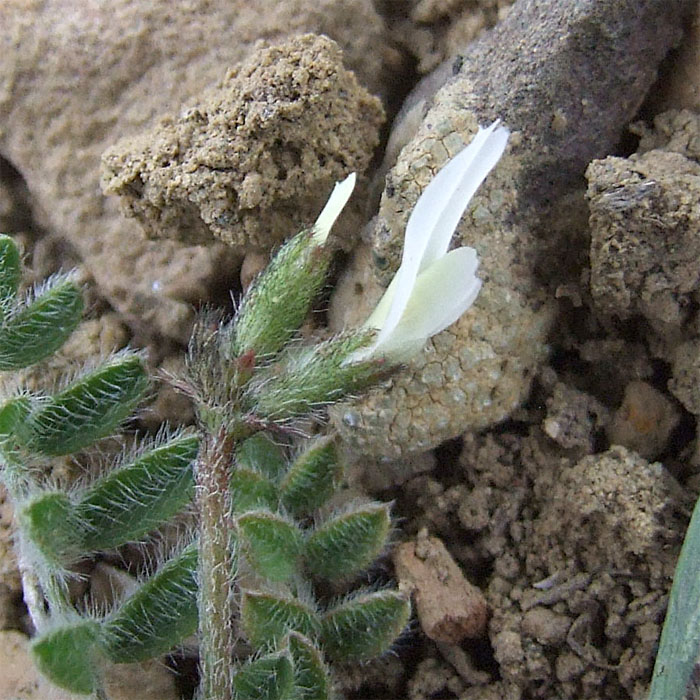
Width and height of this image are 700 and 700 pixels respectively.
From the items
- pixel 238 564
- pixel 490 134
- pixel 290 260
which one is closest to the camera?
pixel 490 134

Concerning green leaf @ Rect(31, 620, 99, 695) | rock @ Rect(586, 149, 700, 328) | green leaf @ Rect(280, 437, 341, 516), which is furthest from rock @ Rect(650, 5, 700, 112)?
green leaf @ Rect(31, 620, 99, 695)

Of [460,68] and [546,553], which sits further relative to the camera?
[460,68]

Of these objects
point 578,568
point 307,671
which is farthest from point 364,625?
point 578,568

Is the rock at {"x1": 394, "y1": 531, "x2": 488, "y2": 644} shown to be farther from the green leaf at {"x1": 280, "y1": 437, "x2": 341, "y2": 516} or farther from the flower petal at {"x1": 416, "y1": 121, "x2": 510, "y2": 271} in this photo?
the flower petal at {"x1": 416, "y1": 121, "x2": 510, "y2": 271}

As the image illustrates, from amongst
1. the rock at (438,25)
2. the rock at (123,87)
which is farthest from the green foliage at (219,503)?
the rock at (438,25)

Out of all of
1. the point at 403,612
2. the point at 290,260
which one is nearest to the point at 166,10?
the point at 290,260

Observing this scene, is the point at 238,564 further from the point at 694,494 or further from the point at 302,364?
the point at 694,494

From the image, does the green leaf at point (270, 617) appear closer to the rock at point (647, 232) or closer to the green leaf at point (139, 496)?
the green leaf at point (139, 496)
